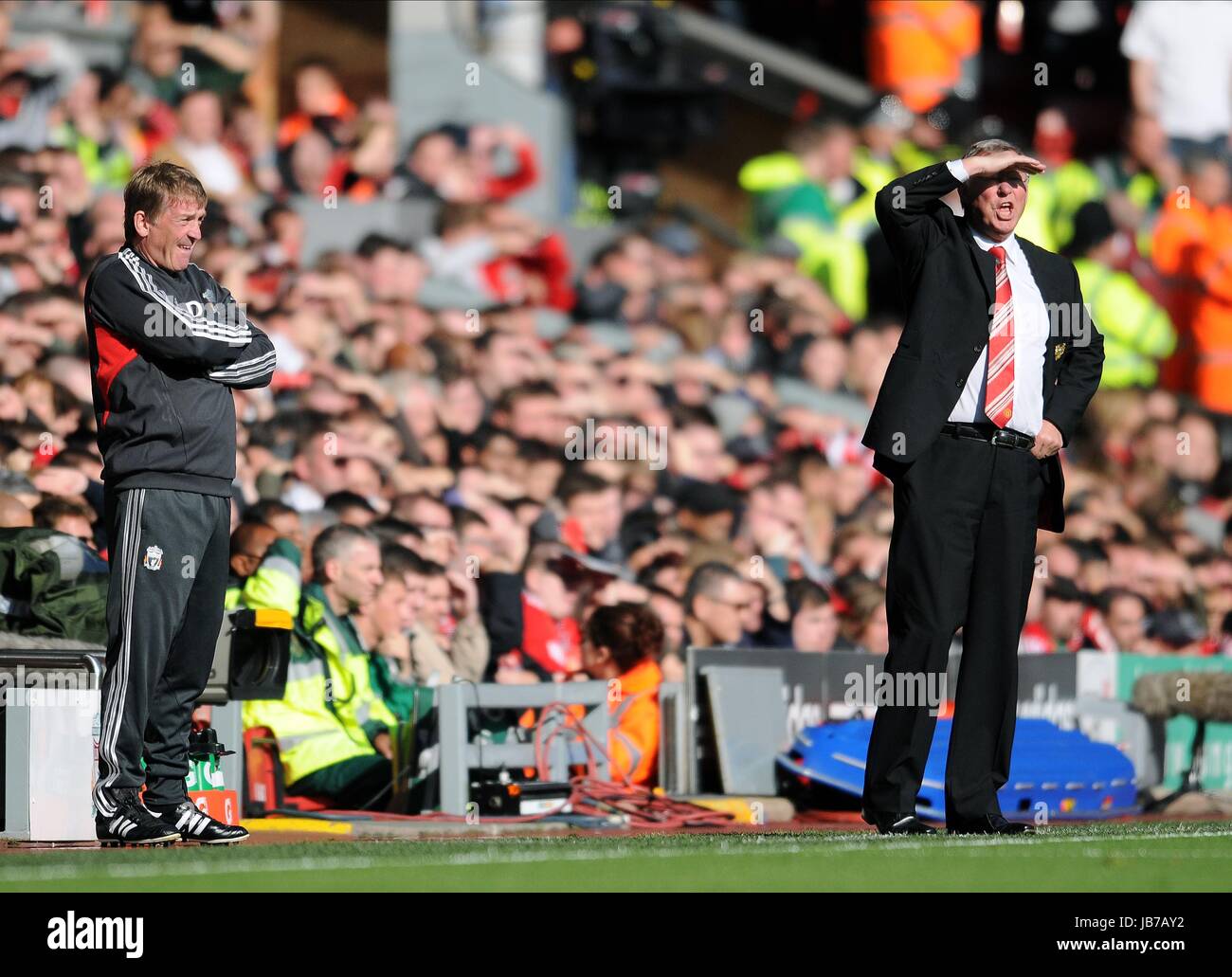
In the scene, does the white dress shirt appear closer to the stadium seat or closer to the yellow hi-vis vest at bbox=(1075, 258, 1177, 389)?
the stadium seat

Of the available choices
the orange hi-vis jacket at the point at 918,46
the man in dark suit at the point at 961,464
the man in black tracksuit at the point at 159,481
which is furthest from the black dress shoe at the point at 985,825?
the orange hi-vis jacket at the point at 918,46

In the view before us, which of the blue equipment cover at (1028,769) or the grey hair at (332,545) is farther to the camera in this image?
the grey hair at (332,545)

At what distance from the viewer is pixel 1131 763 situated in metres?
10.0

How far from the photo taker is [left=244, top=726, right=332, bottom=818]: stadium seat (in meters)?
8.41

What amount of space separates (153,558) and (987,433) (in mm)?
2247

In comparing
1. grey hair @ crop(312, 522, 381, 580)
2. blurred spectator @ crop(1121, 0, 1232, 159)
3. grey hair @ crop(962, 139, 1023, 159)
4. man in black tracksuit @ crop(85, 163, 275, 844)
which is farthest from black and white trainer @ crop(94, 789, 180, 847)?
blurred spectator @ crop(1121, 0, 1232, 159)

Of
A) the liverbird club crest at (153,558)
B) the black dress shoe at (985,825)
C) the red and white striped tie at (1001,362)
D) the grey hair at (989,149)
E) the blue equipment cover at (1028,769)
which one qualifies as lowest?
the blue equipment cover at (1028,769)

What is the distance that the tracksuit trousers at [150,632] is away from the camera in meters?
5.96

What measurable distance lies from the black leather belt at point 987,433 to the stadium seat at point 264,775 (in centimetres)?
304

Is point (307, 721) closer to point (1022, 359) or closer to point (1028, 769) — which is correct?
point (1028, 769)

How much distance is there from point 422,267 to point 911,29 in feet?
19.1

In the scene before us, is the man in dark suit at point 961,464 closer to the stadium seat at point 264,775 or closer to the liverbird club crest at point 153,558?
the liverbird club crest at point 153,558

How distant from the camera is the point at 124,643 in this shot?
5.97m
